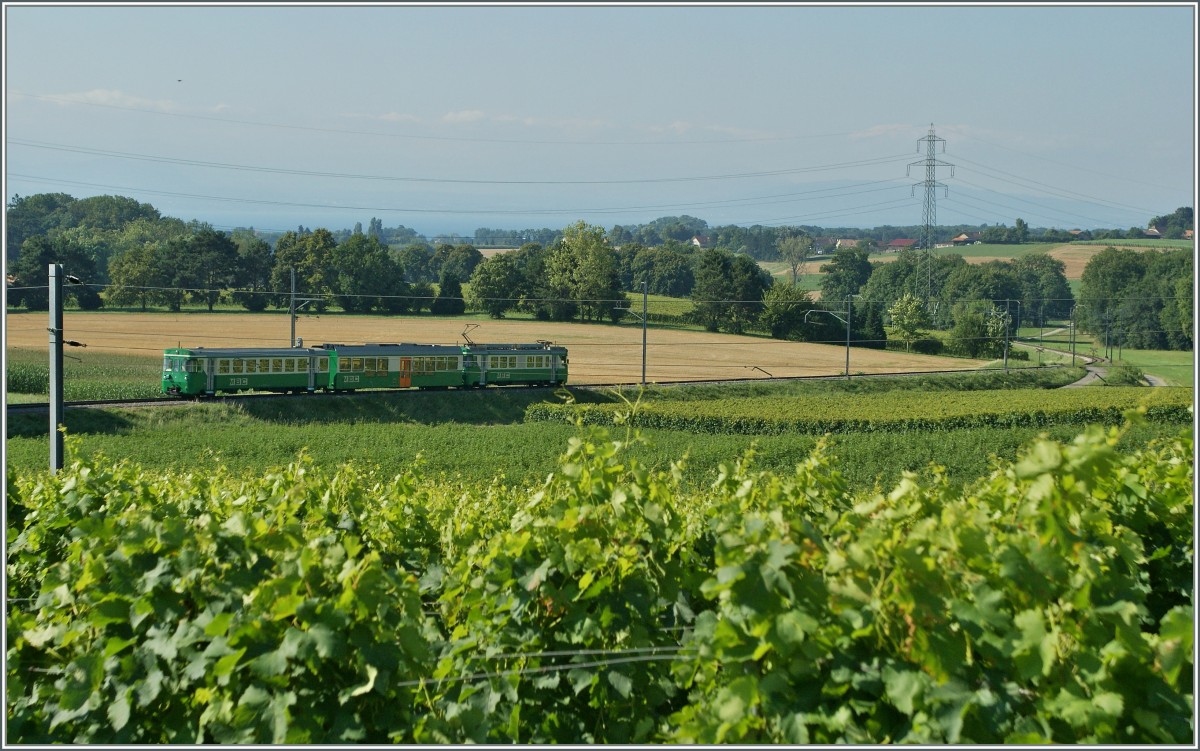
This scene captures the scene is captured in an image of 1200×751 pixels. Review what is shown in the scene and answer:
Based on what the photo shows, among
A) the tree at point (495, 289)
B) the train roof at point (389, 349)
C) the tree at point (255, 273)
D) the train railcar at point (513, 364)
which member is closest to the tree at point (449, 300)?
the tree at point (495, 289)

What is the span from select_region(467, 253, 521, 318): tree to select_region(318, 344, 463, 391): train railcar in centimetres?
3117

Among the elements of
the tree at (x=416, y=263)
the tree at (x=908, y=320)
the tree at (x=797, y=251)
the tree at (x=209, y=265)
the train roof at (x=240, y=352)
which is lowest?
the train roof at (x=240, y=352)

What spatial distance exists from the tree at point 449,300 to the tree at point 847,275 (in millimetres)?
53608

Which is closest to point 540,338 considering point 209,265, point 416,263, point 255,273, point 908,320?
point 255,273

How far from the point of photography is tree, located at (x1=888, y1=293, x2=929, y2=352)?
77.6m

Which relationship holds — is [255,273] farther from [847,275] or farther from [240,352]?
[847,275]

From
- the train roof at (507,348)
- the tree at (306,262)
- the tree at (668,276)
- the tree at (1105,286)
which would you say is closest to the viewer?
the train roof at (507,348)

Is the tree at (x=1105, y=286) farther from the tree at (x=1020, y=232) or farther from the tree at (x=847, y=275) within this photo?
the tree at (x=1020, y=232)

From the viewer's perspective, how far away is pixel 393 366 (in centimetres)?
4072

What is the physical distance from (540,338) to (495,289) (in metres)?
11.7

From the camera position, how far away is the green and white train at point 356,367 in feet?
120

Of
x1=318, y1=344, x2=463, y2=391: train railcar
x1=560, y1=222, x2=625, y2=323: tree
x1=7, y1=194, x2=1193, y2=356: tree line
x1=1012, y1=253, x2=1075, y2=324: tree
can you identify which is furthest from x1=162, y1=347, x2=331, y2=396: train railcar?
x1=1012, y1=253, x2=1075, y2=324: tree

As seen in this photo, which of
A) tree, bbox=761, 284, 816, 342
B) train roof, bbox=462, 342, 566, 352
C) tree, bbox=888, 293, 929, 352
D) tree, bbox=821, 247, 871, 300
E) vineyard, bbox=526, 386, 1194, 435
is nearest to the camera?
vineyard, bbox=526, 386, 1194, 435

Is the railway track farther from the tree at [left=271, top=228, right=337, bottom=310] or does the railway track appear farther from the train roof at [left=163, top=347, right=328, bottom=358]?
the tree at [left=271, top=228, right=337, bottom=310]
